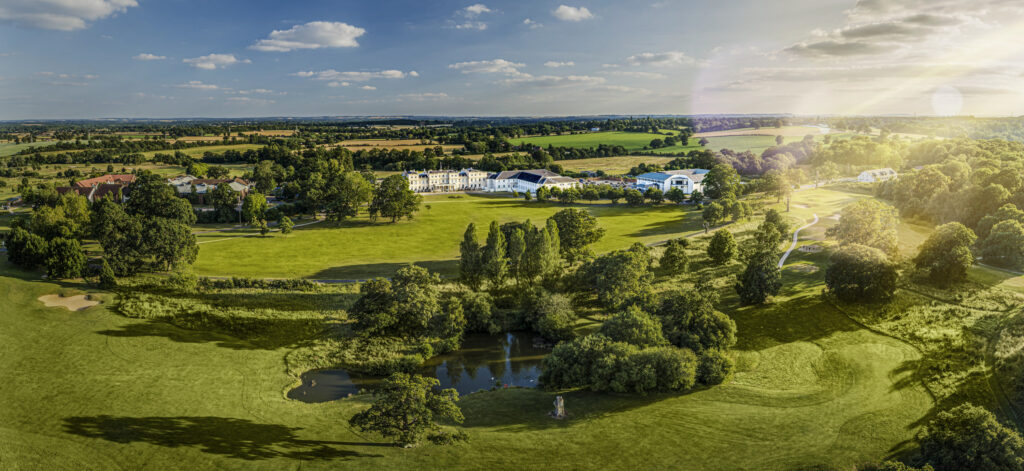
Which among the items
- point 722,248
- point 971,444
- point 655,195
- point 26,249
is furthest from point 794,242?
point 26,249

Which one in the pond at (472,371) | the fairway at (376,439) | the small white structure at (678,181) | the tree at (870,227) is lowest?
the pond at (472,371)

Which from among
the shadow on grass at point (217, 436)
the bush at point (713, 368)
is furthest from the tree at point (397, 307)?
the bush at point (713, 368)

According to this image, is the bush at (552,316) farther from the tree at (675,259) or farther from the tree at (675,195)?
the tree at (675,195)

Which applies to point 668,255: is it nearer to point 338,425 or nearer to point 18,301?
point 338,425

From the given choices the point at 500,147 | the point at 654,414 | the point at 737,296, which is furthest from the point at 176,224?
the point at 500,147

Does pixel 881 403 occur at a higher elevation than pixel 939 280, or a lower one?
lower

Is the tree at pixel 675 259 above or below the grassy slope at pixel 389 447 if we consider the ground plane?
above
